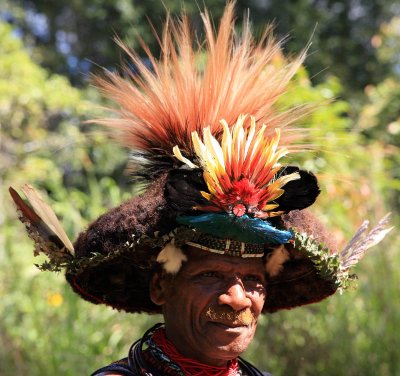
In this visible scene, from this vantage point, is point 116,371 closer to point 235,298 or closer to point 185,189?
point 235,298

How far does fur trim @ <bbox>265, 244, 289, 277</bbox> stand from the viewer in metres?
2.86

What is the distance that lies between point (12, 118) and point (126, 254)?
256 inches

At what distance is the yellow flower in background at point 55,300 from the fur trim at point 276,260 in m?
2.70

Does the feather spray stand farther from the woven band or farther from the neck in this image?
the neck

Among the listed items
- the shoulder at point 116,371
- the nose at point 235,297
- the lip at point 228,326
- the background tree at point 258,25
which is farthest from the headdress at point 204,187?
the background tree at point 258,25

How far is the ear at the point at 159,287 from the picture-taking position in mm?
2666

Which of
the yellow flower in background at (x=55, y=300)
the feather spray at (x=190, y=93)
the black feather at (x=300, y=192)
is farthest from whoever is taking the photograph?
the yellow flower in background at (x=55, y=300)

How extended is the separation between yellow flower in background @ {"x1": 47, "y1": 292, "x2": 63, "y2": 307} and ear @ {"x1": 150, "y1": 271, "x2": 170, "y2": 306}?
9.00 feet

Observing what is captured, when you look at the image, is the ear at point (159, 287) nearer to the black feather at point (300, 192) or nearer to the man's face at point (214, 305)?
the man's face at point (214, 305)

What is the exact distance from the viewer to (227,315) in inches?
97.8

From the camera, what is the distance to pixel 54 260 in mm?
2686

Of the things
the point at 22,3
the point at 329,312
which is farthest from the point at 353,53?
the point at 329,312

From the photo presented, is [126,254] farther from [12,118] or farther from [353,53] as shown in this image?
[353,53]

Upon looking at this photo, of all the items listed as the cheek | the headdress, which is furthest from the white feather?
the cheek
